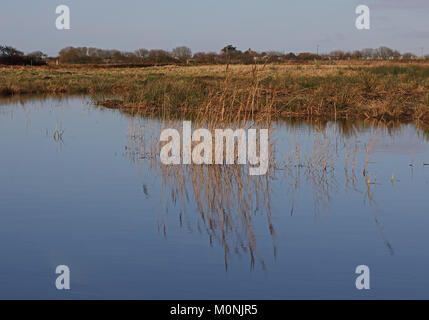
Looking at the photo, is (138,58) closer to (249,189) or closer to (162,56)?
(162,56)

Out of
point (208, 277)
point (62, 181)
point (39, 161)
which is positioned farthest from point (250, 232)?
point (39, 161)

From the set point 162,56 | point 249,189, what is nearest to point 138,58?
point 162,56

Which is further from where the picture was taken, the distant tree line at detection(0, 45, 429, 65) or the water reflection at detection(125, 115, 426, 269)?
the distant tree line at detection(0, 45, 429, 65)

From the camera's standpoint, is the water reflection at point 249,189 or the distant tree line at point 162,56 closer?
the water reflection at point 249,189

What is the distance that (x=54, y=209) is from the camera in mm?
8133

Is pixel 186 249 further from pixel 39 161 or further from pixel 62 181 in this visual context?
pixel 39 161

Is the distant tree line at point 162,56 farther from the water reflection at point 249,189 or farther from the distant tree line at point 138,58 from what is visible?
the water reflection at point 249,189

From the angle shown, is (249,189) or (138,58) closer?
(249,189)

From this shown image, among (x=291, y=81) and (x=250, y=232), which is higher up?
(x=291, y=81)

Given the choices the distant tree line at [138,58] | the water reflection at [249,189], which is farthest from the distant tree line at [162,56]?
the water reflection at [249,189]

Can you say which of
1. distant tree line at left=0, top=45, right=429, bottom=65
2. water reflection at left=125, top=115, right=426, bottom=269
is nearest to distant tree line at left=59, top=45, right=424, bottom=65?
distant tree line at left=0, top=45, right=429, bottom=65

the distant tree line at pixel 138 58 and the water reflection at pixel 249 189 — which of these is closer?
the water reflection at pixel 249 189

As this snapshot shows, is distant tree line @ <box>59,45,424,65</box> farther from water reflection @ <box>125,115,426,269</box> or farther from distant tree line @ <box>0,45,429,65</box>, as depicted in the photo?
water reflection @ <box>125,115,426,269</box>
